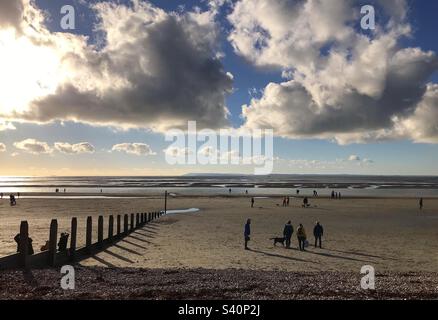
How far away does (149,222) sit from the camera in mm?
35781
